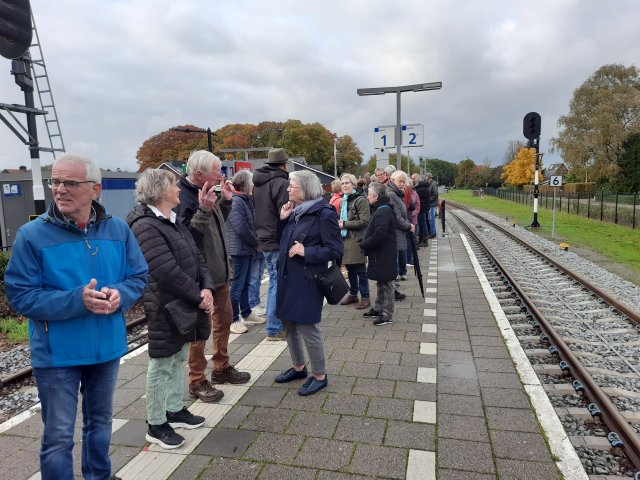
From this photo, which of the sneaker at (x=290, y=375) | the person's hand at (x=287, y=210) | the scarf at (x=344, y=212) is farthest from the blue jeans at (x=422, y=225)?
the sneaker at (x=290, y=375)

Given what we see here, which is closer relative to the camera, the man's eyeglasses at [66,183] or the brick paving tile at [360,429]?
the man's eyeglasses at [66,183]

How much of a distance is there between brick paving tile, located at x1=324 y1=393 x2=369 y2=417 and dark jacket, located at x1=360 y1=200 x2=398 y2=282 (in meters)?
2.20

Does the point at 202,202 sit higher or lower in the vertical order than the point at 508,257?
higher

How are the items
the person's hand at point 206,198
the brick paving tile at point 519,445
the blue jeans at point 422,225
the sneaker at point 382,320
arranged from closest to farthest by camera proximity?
1. the brick paving tile at point 519,445
2. the person's hand at point 206,198
3. the sneaker at point 382,320
4. the blue jeans at point 422,225

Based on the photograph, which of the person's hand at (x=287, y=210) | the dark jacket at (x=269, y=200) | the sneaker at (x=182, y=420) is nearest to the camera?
the sneaker at (x=182, y=420)

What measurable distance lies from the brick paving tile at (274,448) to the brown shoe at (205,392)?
719 mm

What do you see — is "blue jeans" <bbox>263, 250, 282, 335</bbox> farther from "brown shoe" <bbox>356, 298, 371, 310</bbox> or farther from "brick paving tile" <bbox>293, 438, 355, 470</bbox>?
"brick paving tile" <bbox>293, 438, 355, 470</bbox>

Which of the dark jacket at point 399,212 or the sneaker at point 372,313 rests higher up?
the dark jacket at point 399,212

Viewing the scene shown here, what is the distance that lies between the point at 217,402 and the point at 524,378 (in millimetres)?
2834

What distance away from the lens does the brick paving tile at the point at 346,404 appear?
3.77 metres

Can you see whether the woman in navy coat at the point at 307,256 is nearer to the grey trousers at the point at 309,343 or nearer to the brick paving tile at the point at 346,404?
the grey trousers at the point at 309,343

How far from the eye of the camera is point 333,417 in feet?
12.0

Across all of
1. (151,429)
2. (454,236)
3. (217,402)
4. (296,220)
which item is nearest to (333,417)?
(217,402)

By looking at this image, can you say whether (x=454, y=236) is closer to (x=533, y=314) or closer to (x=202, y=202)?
(x=533, y=314)
